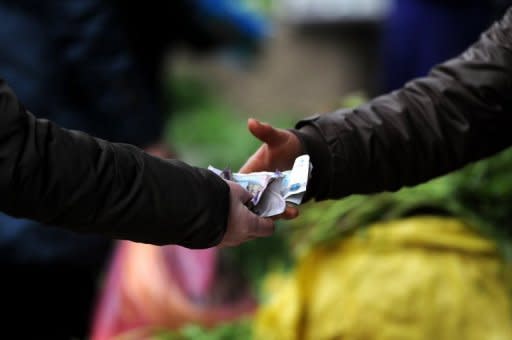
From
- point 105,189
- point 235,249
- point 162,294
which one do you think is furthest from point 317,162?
point 235,249

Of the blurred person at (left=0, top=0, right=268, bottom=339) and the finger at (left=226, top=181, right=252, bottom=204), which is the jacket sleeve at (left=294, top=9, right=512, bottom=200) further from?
the blurred person at (left=0, top=0, right=268, bottom=339)

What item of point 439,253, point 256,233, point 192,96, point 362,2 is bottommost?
point 192,96

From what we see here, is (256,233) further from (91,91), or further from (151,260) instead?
(91,91)

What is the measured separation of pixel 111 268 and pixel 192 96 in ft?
10.3

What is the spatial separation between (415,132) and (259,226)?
44 cm

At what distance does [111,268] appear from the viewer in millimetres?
2730

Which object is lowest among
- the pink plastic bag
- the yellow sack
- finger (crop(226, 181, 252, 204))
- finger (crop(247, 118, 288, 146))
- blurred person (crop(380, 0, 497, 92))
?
the pink plastic bag

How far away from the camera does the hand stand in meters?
1.61

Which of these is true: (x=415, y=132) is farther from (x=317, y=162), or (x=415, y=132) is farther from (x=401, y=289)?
(x=401, y=289)

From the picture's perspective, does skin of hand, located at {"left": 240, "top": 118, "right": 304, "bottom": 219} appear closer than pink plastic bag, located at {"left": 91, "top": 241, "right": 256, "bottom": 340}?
Yes

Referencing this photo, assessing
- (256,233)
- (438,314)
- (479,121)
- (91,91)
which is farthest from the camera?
(91,91)

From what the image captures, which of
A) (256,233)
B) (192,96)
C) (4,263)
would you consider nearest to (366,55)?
(192,96)

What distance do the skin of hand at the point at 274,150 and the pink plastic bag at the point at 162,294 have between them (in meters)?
0.85

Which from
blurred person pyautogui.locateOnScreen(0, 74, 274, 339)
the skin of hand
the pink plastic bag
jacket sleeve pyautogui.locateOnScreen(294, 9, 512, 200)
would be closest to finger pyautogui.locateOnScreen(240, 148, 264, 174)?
the skin of hand
